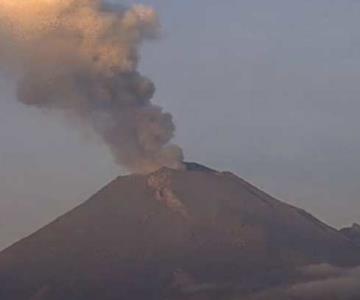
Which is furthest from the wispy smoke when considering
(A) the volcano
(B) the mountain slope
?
(B) the mountain slope

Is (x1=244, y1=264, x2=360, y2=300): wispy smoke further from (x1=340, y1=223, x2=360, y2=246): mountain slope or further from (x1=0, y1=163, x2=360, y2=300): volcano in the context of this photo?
(x1=340, y1=223, x2=360, y2=246): mountain slope

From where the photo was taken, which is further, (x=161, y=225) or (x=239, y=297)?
(x=161, y=225)

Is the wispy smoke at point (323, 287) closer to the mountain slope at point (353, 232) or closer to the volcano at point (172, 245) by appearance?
the volcano at point (172, 245)

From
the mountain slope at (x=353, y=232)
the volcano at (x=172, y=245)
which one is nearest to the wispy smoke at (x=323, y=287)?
the volcano at (x=172, y=245)

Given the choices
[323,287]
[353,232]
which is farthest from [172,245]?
[353,232]

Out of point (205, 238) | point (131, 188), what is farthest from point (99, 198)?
point (205, 238)

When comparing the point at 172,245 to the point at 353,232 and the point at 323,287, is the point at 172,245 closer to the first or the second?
Answer: the point at 323,287

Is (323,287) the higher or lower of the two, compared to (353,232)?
lower

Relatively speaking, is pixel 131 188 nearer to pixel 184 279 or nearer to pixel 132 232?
pixel 132 232
